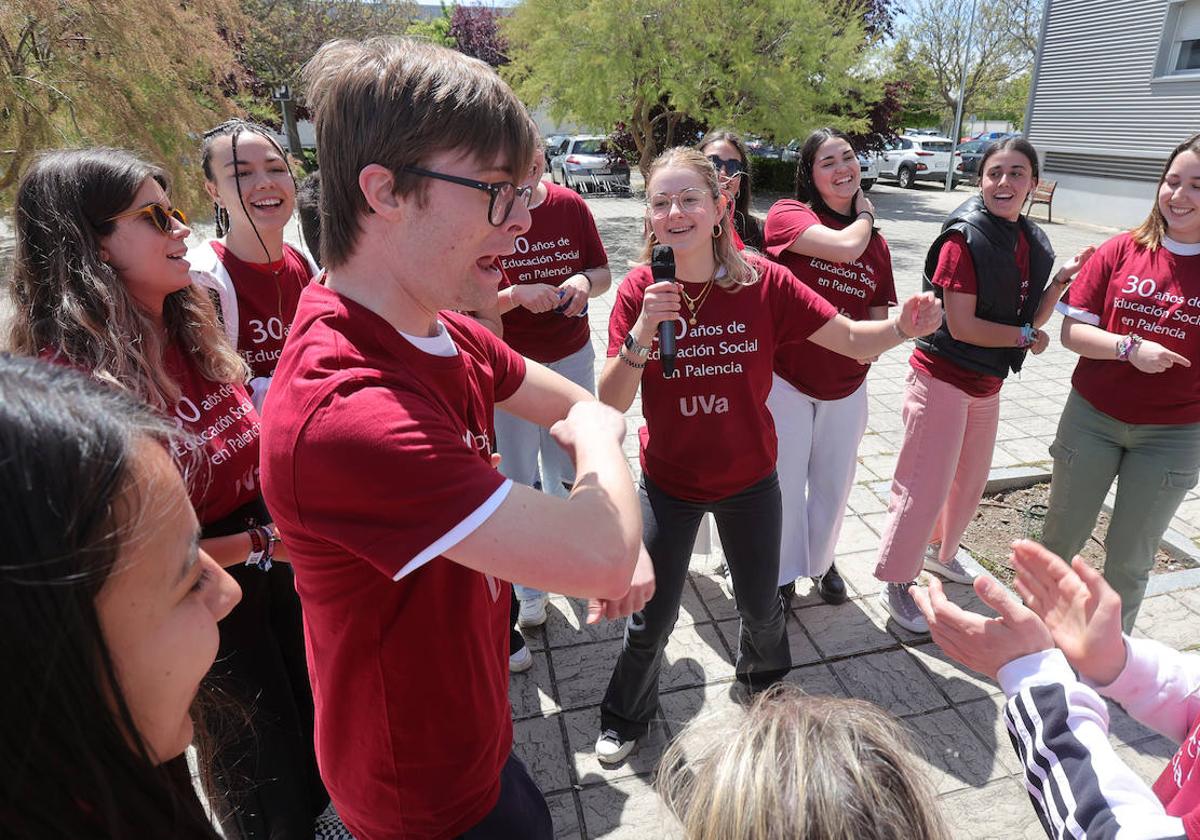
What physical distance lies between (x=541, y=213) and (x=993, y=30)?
129 feet

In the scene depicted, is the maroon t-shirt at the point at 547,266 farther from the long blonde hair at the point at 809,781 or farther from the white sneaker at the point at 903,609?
the long blonde hair at the point at 809,781

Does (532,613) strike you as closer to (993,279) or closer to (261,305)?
(261,305)

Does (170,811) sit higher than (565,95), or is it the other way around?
(565,95)

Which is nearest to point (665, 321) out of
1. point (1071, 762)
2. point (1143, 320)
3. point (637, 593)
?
point (637, 593)

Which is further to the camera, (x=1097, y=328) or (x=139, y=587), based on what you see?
(x=1097, y=328)

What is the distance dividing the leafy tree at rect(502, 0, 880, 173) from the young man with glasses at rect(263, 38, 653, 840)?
33.1 ft

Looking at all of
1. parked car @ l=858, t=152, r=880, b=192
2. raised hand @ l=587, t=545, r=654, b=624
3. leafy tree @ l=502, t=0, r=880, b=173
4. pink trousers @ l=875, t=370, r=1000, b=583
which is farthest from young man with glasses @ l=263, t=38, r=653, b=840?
parked car @ l=858, t=152, r=880, b=192

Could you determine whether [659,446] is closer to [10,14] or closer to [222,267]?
[222,267]

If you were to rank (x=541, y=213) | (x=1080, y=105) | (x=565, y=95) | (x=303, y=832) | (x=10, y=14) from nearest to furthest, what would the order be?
(x=303, y=832) < (x=541, y=213) < (x=10, y=14) < (x=565, y=95) < (x=1080, y=105)

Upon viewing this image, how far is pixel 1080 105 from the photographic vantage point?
17.6 metres

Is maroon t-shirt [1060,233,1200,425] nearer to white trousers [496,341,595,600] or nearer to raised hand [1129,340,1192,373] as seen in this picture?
raised hand [1129,340,1192,373]

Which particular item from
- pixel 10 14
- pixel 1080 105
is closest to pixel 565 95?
pixel 10 14

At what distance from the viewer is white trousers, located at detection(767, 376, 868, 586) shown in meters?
3.48

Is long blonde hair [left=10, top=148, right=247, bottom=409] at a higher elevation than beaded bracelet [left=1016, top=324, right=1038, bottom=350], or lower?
higher
